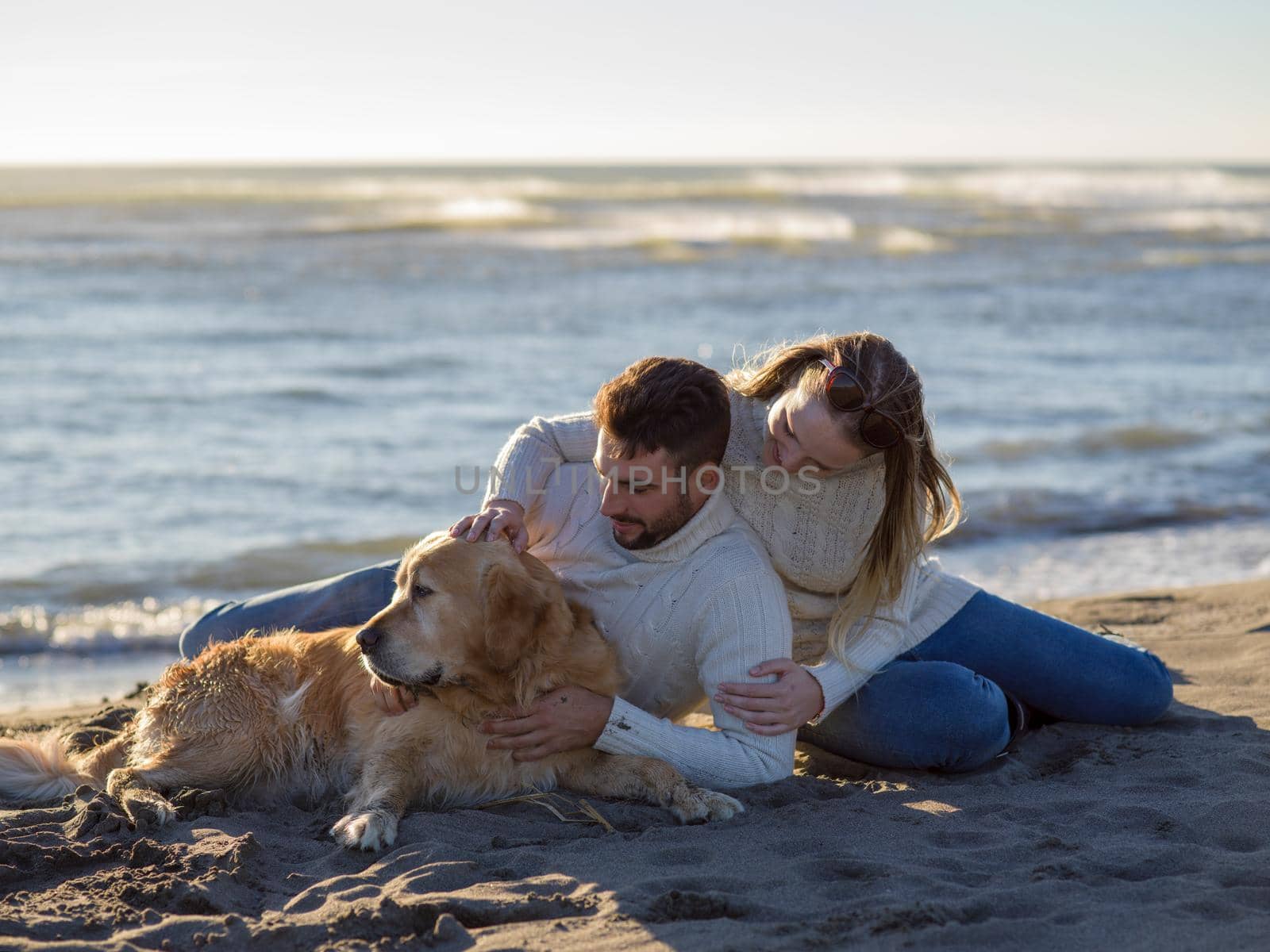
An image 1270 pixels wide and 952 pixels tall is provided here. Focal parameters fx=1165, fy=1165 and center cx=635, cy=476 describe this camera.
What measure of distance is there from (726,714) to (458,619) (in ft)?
2.94

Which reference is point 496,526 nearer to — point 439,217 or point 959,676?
point 959,676

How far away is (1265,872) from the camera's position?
289 centimetres

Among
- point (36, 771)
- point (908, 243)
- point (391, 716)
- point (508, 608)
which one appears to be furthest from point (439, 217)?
point (508, 608)

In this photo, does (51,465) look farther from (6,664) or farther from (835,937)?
(835,937)

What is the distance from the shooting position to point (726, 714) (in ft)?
12.1

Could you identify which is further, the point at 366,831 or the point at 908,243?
the point at 908,243

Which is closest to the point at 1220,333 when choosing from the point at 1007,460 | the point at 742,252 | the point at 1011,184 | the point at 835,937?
the point at 1007,460

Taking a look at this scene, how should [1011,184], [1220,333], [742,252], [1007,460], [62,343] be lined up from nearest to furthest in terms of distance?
[1007,460] → [62,343] → [1220,333] → [742,252] → [1011,184]

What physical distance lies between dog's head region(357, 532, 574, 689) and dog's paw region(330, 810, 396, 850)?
1.34 feet

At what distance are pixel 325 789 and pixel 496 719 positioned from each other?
706mm

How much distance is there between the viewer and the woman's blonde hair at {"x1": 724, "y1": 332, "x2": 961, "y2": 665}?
142 inches

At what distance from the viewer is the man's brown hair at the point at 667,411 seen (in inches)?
137

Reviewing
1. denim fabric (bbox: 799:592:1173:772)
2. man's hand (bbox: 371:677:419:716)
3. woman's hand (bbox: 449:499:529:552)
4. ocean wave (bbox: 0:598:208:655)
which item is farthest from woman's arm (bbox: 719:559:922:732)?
ocean wave (bbox: 0:598:208:655)

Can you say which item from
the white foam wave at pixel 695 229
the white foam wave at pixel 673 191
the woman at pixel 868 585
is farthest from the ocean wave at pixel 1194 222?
the woman at pixel 868 585
